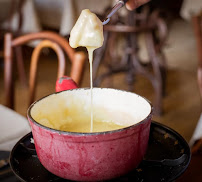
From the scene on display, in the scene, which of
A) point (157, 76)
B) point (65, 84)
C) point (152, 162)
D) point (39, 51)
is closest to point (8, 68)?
point (39, 51)

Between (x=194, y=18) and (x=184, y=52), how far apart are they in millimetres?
2906

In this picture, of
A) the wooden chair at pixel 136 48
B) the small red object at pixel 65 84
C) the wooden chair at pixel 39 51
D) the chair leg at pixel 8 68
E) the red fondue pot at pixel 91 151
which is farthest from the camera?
the wooden chair at pixel 136 48

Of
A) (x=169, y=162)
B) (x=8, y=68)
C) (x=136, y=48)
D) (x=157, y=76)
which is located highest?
→ (x=169, y=162)

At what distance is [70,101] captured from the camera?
0.52 m

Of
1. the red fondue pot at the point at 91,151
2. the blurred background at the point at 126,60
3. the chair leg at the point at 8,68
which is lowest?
the blurred background at the point at 126,60

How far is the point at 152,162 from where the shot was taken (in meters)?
0.43

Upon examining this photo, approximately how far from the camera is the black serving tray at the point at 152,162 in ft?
1.34

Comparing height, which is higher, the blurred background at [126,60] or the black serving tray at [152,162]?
the black serving tray at [152,162]

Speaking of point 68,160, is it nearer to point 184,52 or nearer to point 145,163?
point 145,163

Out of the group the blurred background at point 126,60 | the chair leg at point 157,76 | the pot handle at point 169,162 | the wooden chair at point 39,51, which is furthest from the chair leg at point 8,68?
the chair leg at point 157,76

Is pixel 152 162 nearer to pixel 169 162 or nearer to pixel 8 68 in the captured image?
pixel 169 162

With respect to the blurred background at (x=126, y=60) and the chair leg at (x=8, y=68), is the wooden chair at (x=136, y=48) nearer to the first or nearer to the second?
the blurred background at (x=126, y=60)

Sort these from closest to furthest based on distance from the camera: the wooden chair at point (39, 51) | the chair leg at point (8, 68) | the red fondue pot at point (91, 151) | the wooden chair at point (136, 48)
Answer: the red fondue pot at point (91, 151) < the wooden chair at point (39, 51) < the chair leg at point (8, 68) < the wooden chair at point (136, 48)

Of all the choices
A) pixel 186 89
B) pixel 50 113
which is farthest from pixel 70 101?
pixel 186 89
